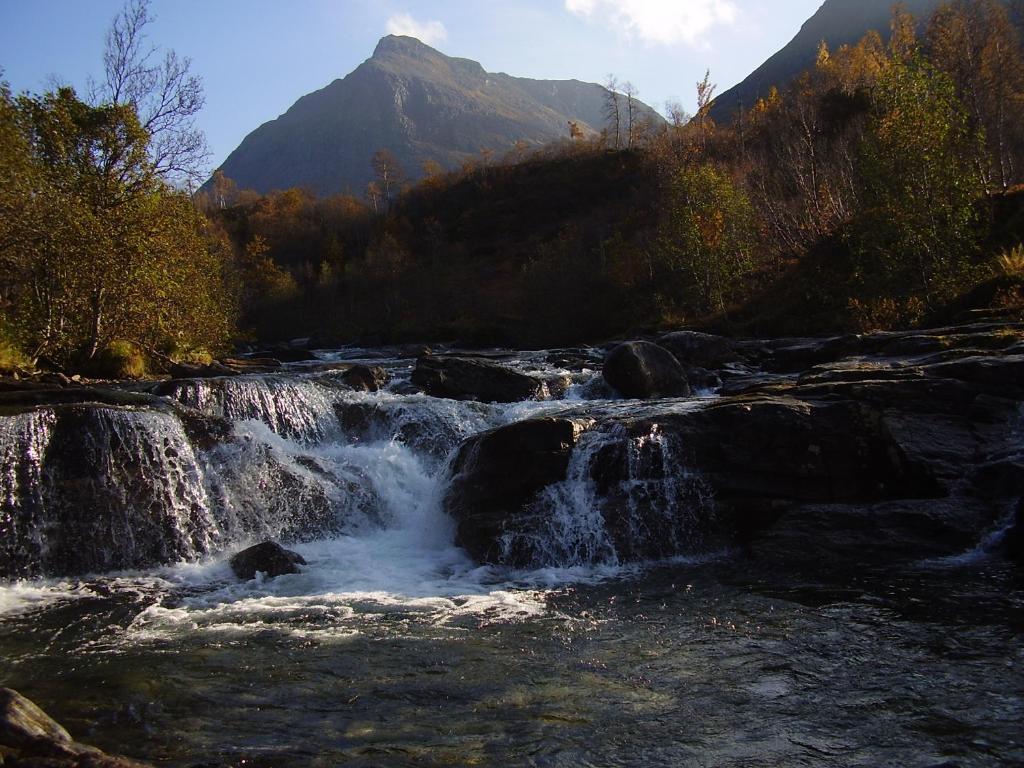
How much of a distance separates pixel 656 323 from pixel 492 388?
1967 cm

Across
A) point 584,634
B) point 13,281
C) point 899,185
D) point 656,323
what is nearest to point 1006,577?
point 584,634

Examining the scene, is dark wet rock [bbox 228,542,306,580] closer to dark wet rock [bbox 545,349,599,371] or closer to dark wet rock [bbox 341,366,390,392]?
dark wet rock [bbox 341,366,390,392]

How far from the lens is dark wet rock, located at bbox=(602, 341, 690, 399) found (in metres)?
18.8

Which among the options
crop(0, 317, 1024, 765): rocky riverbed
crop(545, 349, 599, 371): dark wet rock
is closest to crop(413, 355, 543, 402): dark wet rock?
crop(0, 317, 1024, 765): rocky riverbed

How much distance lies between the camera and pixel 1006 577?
329 inches

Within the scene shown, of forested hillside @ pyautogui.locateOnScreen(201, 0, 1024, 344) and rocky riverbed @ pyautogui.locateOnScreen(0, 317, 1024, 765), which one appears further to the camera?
forested hillside @ pyautogui.locateOnScreen(201, 0, 1024, 344)

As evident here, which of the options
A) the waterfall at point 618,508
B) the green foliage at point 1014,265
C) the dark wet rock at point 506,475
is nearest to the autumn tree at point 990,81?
the green foliage at point 1014,265

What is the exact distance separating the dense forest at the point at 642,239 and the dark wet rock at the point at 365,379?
5.78 metres

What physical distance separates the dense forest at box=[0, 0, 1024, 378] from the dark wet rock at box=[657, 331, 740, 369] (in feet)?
18.9

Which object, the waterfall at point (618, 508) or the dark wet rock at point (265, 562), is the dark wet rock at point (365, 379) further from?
the waterfall at point (618, 508)

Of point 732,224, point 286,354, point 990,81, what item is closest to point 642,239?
point 732,224

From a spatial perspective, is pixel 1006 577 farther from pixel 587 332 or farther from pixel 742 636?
pixel 587 332

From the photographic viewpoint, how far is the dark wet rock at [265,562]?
10062 millimetres

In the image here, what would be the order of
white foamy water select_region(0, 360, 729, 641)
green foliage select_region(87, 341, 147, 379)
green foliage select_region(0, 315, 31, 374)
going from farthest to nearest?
green foliage select_region(87, 341, 147, 379) → green foliage select_region(0, 315, 31, 374) → white foamy water select_region(0, 360, 729, 641)
